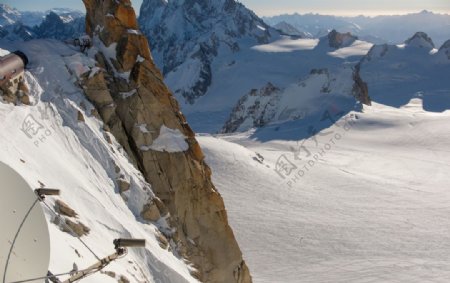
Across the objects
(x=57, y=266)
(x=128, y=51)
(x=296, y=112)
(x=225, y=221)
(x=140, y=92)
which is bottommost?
(x=296, y=112)

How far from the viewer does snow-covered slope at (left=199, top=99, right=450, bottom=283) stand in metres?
34.9

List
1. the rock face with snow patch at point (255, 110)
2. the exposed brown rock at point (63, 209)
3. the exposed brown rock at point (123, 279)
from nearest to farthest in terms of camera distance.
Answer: the exposed brown rock at point (123, 279) → the exposed brown rock at point (63, 209) → the rock face with snow patch at point (255, 110)

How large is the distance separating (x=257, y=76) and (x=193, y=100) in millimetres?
27525

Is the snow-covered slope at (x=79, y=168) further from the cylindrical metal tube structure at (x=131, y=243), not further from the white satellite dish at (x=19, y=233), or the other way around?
the white satellite dish at (x=19, y=233)

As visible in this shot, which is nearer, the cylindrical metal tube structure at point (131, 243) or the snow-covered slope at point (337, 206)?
the cylindrical metal tube structure at point (131, 243)

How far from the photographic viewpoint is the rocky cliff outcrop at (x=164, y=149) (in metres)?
21.4

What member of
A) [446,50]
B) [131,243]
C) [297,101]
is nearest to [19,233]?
[131,243]

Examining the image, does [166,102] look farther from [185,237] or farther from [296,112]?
[296,112]

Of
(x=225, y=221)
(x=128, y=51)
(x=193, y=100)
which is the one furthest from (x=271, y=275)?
(x=193, y=100)

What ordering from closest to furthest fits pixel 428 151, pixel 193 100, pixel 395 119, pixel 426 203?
1. pixel 426 203
2. pixel 428 151
3. pixel 395 119
4. pixel 193 100

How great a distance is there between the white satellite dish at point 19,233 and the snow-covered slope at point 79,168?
4082 millimetres

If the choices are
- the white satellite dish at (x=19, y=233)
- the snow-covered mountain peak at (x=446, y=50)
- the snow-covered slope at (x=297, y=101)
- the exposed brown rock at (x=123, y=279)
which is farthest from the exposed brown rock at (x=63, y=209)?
the snow-covered mountain peak at (x=446, y=50)

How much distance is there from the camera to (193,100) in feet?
601

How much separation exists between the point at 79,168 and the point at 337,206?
3530cm
